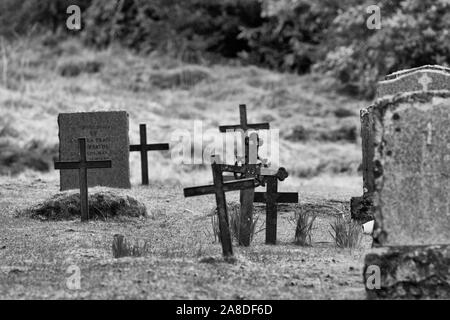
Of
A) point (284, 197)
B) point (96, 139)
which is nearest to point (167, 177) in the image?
point (96, 139)

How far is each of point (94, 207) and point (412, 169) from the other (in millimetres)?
5445

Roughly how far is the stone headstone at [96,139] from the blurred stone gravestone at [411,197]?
25.6 ft

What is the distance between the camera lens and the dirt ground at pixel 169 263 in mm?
6953

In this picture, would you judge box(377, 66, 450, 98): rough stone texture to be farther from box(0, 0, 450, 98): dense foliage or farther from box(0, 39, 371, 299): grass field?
box(0, 0, 450, 98): dense foliage

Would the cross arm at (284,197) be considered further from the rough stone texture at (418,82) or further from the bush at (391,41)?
the bush at (391,41)

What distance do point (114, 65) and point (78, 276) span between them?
24.4m

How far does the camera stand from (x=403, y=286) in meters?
6.88

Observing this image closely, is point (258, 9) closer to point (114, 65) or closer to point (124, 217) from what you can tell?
point (114, 65)

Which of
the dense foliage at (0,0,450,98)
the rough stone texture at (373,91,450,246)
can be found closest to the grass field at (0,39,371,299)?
the rough stone texture at (373,91,450,246)

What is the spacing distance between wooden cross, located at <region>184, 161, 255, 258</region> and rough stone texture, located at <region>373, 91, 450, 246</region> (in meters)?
1.53

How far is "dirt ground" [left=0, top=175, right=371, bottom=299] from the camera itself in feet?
22.8

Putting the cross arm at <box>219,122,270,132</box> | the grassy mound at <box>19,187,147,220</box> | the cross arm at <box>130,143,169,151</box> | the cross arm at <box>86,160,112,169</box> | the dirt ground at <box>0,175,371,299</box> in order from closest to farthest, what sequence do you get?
the dirt ground at <box>0,175,371,299</box> → the grassy mound at <box>19,187,147,220</box> → the cross arm at <box>86,160,112,169</box> → the cross arm at <box>219,122,270,132</box> → the cross arm at <box>130,143,169,151</box>

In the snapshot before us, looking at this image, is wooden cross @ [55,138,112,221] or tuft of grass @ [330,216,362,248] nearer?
tuft of grass @ [330,216,362,248]

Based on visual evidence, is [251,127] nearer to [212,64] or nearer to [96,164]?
[96,164]
